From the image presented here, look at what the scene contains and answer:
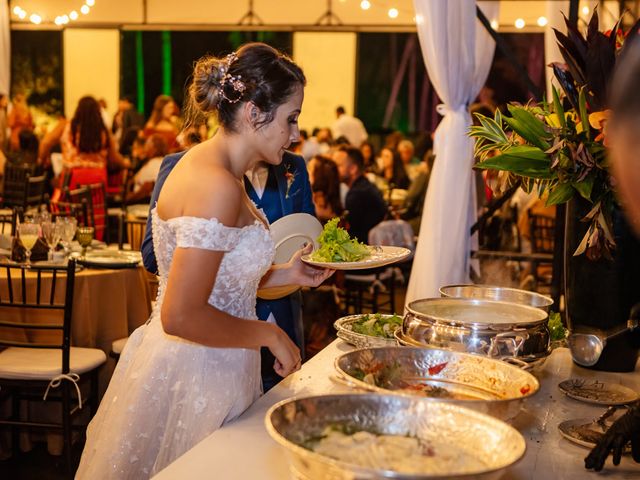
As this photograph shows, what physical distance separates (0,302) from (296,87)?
212 centimetres

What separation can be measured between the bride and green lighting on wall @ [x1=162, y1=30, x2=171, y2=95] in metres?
11.9

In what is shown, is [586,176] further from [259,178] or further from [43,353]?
[43,353]

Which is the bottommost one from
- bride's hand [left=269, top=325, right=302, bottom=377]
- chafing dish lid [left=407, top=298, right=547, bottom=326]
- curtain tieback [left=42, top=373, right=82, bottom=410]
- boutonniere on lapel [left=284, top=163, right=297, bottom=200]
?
curtain tieback [left=42, top=373, right=82, bottom=410]

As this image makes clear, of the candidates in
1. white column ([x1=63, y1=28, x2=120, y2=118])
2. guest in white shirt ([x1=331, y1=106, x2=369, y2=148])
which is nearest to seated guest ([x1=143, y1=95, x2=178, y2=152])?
guest in white shirt ([x1=331, y1=106, x2=369, y2=148])

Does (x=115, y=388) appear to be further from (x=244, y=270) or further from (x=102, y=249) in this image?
(x=102, y=249)

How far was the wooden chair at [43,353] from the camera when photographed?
355 centimetres

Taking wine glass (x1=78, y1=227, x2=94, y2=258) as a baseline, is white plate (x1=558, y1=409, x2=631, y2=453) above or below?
above

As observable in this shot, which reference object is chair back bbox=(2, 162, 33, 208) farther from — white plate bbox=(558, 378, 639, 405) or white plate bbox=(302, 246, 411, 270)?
white plate bbox=(558, 378, 639, 405)

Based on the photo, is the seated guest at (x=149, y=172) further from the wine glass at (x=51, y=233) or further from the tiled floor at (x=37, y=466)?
the tiled floor at (x=37, y=466)

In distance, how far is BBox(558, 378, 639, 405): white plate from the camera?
186 cm

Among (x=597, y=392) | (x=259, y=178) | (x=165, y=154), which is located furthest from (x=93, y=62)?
(x=597, y=392)

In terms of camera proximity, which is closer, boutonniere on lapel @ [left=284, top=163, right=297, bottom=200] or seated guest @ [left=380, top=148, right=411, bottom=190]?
boutonniere on lapel @ [left=284, top=163, right=297, bottom=200]

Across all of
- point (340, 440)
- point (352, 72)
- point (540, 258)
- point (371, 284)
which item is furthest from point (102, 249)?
point (352, 72)

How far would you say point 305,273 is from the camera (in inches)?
92.8
